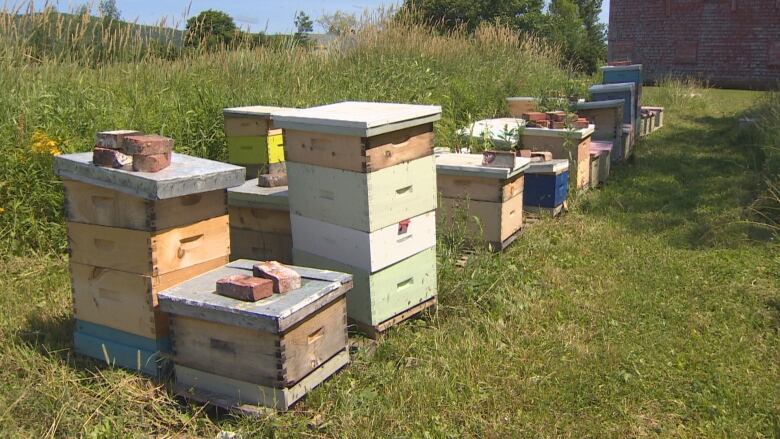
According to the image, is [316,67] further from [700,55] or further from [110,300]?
[700,55]

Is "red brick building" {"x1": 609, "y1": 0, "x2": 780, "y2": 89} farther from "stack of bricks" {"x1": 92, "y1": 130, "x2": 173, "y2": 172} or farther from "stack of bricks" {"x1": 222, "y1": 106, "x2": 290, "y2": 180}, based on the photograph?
"stack of bricks" {"x1": 92, "y1": 130, "x2": 173, "y2": 172}

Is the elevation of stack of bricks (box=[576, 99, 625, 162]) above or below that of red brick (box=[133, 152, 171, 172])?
below

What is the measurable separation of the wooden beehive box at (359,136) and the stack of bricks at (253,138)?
1407 mm

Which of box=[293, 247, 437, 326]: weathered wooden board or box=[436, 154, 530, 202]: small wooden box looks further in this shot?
box=[436, 154, 530, 202]: small wooden box

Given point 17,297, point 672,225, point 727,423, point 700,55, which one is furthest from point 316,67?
point 700,55

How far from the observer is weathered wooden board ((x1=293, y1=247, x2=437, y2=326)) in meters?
3.34

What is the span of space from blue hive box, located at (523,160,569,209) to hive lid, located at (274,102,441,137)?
7.33 ft

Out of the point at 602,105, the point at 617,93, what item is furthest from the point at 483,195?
the point at 617,93

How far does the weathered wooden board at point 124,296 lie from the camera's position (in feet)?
9.63

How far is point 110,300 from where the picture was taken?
3.07 m

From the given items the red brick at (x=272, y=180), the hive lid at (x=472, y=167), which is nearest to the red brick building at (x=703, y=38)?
the hive lid at (x=472, y=167)

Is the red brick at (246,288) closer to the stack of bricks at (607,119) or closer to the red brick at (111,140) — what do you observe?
the red brick at (111,140)

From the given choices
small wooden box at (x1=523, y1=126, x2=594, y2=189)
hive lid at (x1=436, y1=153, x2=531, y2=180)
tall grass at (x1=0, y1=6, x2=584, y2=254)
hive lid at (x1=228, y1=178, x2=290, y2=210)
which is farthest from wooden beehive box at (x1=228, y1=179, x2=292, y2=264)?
small wooden box at (x1=523, y1=126, x2=594, y2=189)

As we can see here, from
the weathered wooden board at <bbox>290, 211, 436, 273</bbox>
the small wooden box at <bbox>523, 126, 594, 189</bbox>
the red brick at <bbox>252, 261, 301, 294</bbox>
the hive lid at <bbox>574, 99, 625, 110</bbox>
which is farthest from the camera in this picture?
the hive lid at <bbox>574, 99, 625, 110</bbox>
